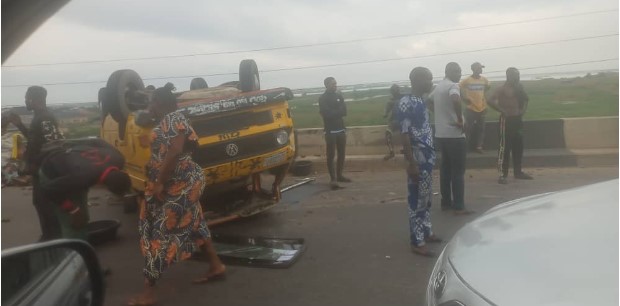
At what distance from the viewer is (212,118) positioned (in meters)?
6.16

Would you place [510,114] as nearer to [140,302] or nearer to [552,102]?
[140,302]

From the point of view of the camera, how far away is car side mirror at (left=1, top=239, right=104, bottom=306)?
166 centimetres

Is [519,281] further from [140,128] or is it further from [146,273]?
[140,128]

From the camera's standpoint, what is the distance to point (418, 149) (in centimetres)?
541

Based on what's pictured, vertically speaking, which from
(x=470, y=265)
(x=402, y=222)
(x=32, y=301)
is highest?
(x=32, y=301)

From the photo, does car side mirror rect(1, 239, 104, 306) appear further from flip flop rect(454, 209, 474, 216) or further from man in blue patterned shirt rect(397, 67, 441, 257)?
flip flop rect(454, 209, 474, 216)

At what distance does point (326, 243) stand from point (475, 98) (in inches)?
204

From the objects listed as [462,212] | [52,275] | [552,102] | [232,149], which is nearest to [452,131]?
[462,212]

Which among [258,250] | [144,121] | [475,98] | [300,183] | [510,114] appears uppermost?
[144,121]

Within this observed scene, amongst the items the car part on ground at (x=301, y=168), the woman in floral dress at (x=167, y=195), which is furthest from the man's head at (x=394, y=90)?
the woman in floral dress at (x=167, y=195)

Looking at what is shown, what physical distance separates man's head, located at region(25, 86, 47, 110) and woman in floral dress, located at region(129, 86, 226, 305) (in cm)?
149

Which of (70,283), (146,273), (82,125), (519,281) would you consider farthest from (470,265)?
(82,125)

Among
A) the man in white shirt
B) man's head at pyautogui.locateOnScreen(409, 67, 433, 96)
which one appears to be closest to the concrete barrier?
the man in white shirt

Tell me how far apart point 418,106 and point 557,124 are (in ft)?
22.2
